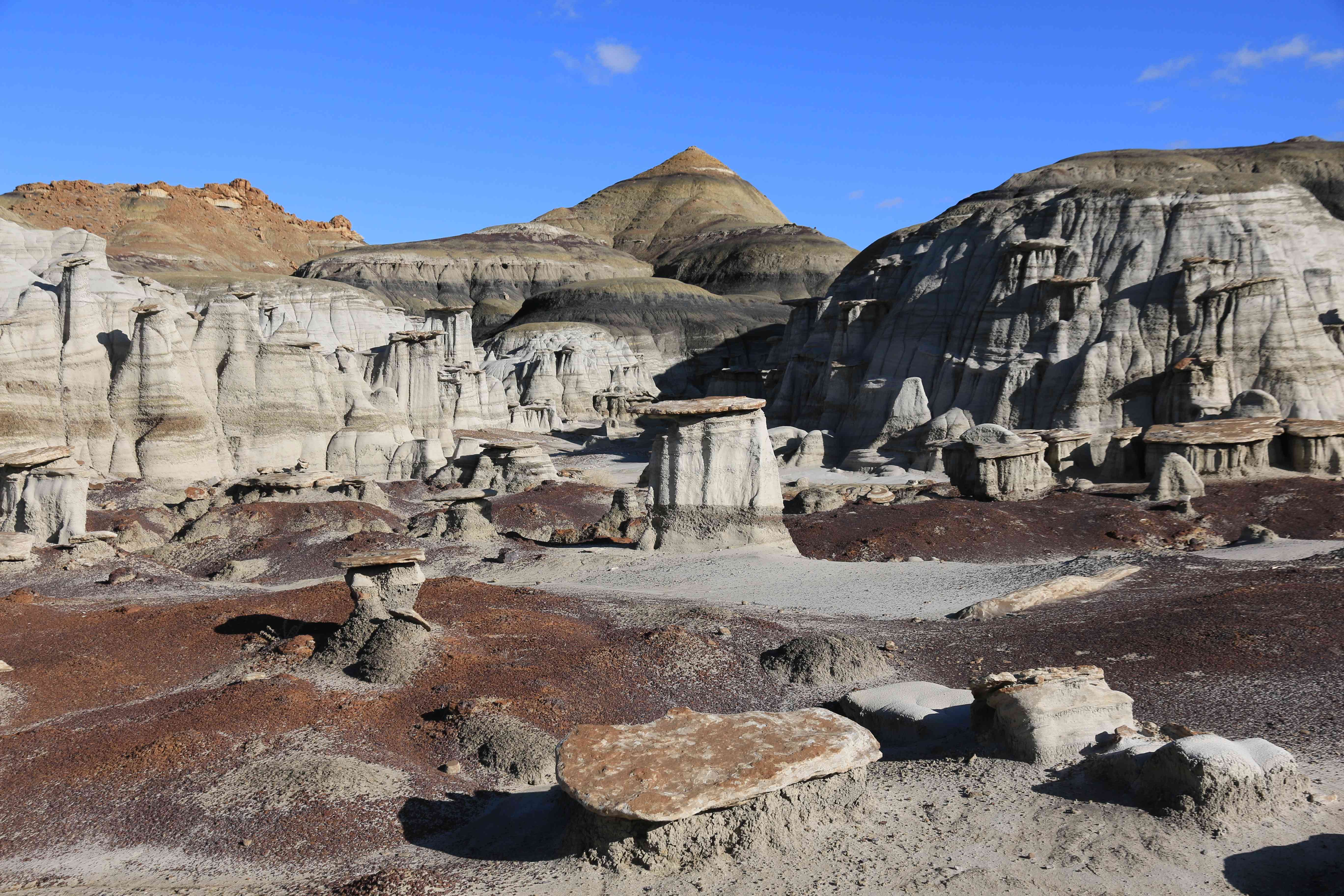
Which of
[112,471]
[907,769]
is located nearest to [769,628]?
[907,769]

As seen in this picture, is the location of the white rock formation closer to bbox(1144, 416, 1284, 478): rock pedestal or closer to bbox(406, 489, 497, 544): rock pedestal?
bbox(406, 489, 497, 544): rock pedestal

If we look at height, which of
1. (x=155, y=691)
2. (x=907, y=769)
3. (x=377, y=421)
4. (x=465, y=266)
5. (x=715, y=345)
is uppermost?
(x=465, y=266)

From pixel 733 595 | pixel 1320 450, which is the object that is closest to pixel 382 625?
pixel 733 595

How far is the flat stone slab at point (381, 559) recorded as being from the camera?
35.9ft

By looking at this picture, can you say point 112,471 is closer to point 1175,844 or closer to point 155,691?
point 155,691

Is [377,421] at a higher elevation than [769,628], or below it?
higher

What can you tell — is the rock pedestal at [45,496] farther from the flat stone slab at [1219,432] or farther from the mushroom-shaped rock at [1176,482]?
the flat stone slab at [1219,432]

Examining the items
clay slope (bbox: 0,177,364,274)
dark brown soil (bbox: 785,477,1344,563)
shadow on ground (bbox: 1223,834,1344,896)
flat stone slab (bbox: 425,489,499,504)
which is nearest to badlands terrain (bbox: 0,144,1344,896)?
shadow on ground (bbox: 1223,834,1344,896)

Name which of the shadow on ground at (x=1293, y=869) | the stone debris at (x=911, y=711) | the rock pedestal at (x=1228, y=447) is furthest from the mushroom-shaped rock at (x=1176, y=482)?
the shadow on ground at (x=1293, y=869)

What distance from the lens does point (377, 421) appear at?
29578 millimetres

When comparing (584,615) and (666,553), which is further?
(666,553)

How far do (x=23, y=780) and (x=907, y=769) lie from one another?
23.2 feet

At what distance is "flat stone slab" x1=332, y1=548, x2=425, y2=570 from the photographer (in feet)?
35.9

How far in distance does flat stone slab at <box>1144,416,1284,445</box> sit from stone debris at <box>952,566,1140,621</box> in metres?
12.7
